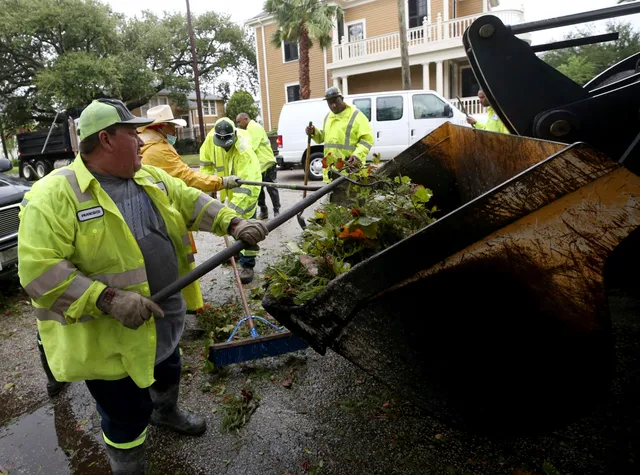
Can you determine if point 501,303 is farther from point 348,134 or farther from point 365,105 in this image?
point 365,105

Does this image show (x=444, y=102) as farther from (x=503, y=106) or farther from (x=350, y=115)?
(x=503, y=106)

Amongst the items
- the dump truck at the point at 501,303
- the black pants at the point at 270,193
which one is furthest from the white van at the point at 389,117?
the dump truck at the point at 501,303

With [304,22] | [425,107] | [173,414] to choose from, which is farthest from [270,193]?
[304,22]

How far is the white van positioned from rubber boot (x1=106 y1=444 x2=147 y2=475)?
9.60 metres

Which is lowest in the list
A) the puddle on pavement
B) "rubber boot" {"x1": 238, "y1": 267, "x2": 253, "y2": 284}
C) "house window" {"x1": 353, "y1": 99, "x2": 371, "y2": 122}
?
the puddle on pavement

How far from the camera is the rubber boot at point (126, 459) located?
2.11 meters

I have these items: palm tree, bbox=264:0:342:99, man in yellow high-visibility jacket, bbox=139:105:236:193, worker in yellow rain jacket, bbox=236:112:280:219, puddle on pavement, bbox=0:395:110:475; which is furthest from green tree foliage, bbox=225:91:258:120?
puddle on pavement, bbox=0:395:110:475

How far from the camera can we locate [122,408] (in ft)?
6.70

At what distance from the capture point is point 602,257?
1.56 m

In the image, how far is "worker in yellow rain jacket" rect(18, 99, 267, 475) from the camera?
178cm

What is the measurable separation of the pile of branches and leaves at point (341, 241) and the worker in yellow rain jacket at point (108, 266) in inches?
9.4

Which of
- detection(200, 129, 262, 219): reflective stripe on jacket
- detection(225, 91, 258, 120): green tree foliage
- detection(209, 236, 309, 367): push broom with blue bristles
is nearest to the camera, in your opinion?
detection(209, 236, 309, 367): push broom with blue bristles

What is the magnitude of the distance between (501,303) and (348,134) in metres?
4.02

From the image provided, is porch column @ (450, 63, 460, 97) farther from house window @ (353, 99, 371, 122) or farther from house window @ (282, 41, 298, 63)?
house window @ (353, 99, 371, 122)
